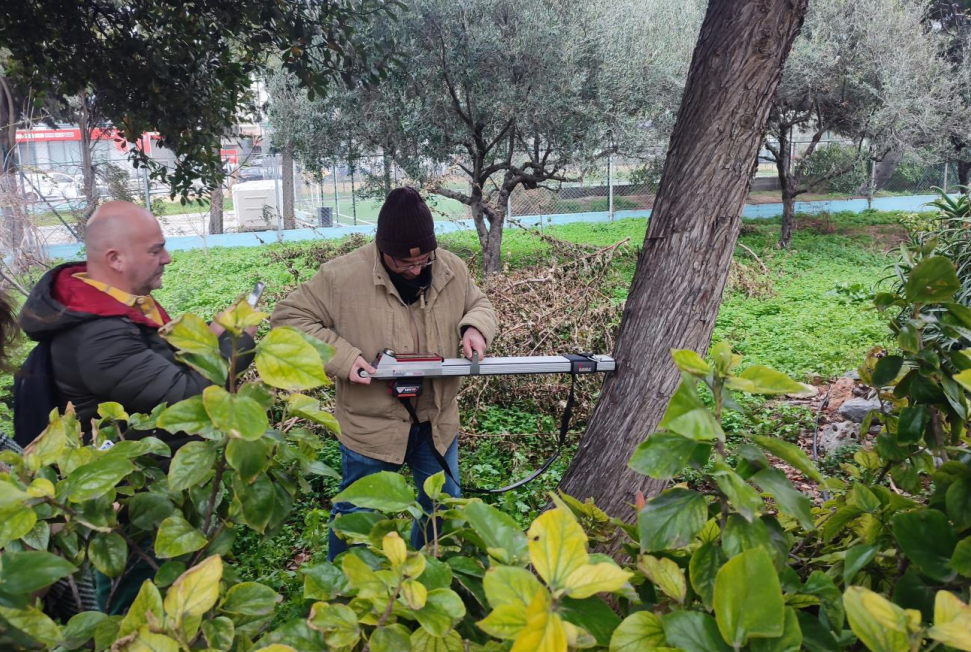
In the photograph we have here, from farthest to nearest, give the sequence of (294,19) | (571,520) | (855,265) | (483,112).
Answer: (855,265) → (483,112) → (294,19) → (571,520)

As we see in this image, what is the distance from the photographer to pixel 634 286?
2584 millimetres

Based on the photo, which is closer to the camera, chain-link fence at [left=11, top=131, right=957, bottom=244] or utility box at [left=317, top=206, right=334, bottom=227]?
chain-link fence at [left=11, top=131, right=957, bottom=244]

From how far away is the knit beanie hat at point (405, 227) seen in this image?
284 centimetres

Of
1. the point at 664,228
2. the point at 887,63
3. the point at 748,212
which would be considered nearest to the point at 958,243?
the point at 664,228

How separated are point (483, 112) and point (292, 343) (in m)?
10.1

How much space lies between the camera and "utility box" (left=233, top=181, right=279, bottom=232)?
17219 millimetres

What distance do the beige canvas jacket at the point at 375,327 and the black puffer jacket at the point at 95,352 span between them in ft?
2.01

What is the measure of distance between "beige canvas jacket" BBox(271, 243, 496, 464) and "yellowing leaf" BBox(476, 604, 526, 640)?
2.13 meters

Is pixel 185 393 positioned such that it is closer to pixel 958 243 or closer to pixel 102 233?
pixel 102 233

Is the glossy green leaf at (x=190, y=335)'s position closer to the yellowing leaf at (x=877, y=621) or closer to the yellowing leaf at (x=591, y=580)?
the yellowing leaf at (x=591, y=580)

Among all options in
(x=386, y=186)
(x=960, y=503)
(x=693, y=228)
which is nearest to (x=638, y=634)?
(x=960, y=503)

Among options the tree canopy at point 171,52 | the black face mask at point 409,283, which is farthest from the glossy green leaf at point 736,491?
the tree canopy at point 171,52

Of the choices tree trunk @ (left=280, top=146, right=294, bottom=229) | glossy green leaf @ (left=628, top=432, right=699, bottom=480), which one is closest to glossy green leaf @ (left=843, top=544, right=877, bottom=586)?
glossy green leaf @ (left=628, top=432, right=699, bottom=480)

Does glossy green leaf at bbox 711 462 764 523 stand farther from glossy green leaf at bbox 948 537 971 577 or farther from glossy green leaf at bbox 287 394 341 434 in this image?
glossy green leaf at bbox 287 394 341 434
